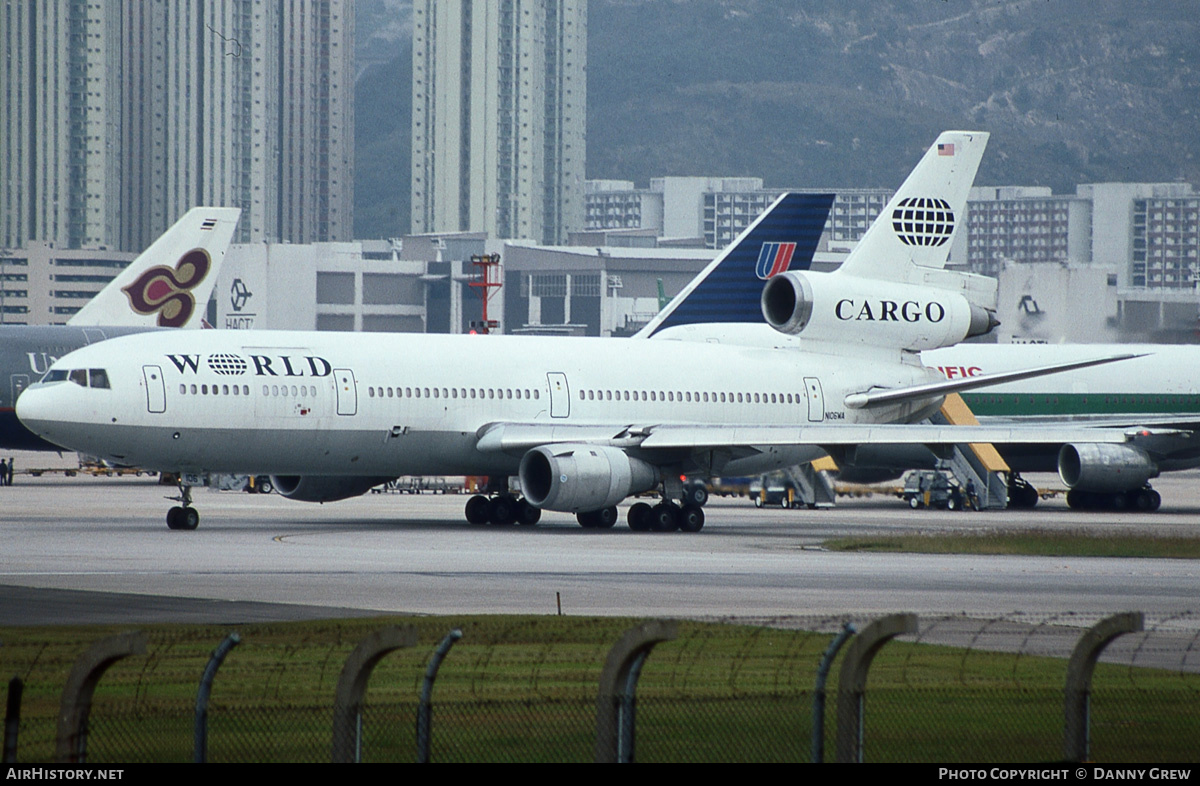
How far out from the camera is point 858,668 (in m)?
9.69

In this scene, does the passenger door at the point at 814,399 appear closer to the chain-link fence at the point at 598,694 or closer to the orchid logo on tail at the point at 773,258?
the orchid logo on tail at the point at 773,258

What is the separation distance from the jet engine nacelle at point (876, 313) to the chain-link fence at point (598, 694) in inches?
986

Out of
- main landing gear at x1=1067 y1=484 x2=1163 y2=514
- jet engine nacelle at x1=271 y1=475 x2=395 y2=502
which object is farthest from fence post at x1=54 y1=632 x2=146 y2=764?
main landing gear at x1=1067 y1=484 x2=1163 y2=514

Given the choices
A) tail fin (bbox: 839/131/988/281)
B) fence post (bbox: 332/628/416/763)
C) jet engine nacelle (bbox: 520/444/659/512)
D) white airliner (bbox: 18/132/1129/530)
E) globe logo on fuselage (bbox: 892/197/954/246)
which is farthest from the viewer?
globe logo on fuselage (bbox: 892/197/954/246)

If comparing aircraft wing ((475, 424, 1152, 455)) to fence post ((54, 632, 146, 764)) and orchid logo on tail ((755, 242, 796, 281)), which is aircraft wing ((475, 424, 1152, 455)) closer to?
orchid logo on tail ((755, 242, 796, 281))

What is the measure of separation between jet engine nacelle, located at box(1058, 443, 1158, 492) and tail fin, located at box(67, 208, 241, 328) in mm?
33348

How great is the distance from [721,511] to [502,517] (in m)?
11.1

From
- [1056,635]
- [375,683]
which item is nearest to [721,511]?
[1056,635]

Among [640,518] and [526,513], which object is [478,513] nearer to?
[526,513]

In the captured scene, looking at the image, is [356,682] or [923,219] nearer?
[356,682]

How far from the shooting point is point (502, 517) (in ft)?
133

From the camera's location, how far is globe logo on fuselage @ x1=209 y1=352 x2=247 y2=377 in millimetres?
36000

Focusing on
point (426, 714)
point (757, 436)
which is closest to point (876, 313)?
point (757, 436)

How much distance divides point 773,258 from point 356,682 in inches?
1764
